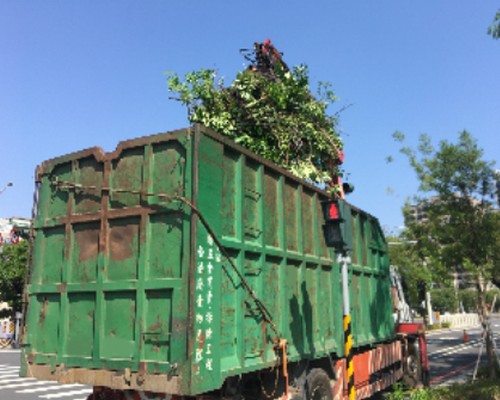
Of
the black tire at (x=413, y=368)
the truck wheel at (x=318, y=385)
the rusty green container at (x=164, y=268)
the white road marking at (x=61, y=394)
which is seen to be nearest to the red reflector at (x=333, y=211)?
the rusty green container at (x=164, y=268)

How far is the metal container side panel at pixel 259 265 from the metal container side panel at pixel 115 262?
0.86ft

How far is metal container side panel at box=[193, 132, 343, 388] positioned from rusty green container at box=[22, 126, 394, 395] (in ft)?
0.06

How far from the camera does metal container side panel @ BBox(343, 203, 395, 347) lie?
312 inches

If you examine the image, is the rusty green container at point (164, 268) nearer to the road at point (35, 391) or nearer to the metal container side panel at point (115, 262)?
the metal container side panel at point (115, 262)

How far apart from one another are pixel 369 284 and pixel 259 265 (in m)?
4.35

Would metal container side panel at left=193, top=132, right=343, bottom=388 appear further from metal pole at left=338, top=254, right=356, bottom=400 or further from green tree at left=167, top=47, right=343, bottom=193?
green tree at left=167, top=47, right=343, bottom=193

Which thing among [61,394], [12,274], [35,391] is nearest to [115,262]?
[61,394]

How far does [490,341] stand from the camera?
1245cm

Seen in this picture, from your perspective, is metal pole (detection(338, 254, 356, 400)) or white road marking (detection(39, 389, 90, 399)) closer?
metal pole (detection(338, 254, 356, 400))

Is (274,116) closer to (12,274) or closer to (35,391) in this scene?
(35,391)

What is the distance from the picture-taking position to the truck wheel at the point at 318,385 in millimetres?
5922

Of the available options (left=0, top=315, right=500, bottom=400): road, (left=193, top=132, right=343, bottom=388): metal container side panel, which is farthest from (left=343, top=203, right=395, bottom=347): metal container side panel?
(left=0, top=315, right=500, bottom=400): road

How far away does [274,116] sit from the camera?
8.76 metres

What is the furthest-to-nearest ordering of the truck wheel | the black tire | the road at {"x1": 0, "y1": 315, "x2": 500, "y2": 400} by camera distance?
the road at {"x1": 0, "y1": 315, "x2": 500, "y2": 400} → the black tire → the truck wheel
